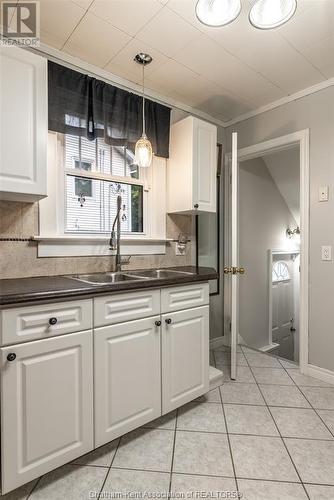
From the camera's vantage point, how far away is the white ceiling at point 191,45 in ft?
5.16

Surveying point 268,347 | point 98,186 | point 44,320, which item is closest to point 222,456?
point 44,320

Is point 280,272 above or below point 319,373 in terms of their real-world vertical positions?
above

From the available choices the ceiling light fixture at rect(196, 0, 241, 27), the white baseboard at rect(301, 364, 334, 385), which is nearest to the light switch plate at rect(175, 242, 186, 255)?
the white baseboard at rect(301, 364, 334, 385)

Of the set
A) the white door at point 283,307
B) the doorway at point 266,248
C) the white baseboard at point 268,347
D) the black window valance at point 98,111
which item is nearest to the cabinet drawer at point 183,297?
the doorway at point 266,248

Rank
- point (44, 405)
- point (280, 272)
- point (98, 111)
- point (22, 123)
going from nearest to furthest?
point (44, 405)
point (22, 123)
point (98, 111)
point (280, 272)

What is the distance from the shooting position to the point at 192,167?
228cm

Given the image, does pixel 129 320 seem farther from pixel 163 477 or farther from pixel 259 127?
pixel 259 127

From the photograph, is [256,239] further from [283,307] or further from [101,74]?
[101,74]

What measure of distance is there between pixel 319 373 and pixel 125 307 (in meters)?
1.87

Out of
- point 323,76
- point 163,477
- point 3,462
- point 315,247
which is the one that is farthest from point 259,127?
point 3,462

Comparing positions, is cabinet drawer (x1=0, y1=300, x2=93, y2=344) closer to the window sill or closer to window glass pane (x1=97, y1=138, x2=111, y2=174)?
the window sill

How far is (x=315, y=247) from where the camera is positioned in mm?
2338

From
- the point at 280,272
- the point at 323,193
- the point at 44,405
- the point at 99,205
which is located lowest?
the point at 44,405

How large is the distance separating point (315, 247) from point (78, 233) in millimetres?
1961
